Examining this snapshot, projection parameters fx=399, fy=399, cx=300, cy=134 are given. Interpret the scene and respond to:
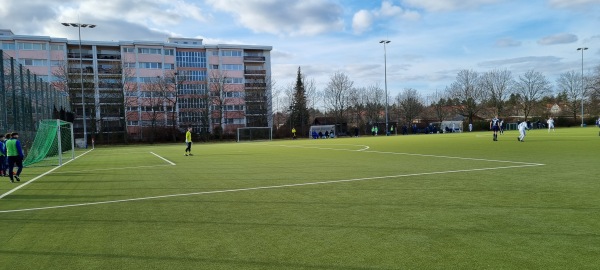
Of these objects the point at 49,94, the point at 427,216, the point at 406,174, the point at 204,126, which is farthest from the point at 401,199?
the point at 204,126

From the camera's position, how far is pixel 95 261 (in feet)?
15.8

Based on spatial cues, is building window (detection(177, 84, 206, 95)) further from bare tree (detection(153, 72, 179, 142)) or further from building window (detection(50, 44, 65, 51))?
building window (detection(50, 44, 65, 51))

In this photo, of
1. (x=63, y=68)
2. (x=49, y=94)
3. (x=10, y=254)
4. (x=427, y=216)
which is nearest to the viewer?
(x=10, y=254)

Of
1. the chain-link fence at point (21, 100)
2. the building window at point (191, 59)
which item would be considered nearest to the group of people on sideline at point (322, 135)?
the chain-link fence at point (21, 100)

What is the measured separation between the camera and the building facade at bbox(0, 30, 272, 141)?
67.4m

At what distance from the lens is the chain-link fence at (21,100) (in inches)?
878

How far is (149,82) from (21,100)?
57.1m

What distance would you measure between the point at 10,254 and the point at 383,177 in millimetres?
9126

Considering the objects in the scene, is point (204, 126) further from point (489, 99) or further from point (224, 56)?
point (489, 99)

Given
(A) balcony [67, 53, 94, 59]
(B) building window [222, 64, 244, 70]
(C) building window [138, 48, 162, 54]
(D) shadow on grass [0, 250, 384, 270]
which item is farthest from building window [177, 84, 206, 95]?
(D) shadow on grass [0, 250, 384, 270]

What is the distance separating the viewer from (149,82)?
81.1m

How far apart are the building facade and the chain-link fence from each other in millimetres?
32792

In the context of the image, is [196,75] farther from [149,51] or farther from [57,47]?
[57,47]

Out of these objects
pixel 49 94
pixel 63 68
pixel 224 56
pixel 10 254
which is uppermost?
pixel 224 56
